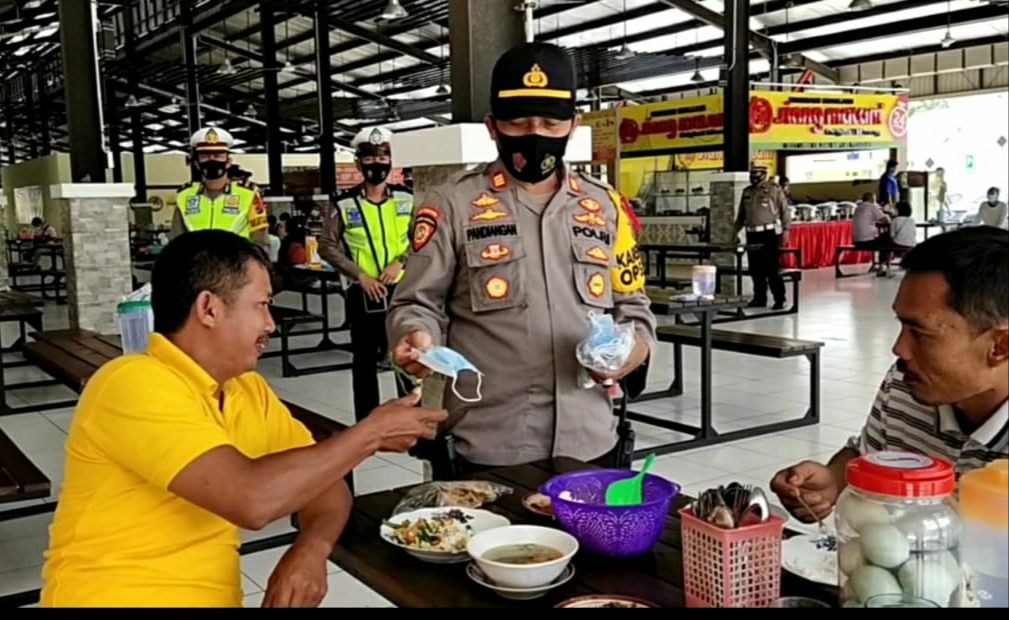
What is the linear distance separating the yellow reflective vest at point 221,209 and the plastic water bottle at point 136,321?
2.62 metres

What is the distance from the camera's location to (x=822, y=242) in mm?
15727

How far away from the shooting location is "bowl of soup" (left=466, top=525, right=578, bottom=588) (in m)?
1.48

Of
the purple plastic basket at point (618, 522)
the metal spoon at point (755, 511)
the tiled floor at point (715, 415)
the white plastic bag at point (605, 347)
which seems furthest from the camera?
the tiled floor at point (715, 415)

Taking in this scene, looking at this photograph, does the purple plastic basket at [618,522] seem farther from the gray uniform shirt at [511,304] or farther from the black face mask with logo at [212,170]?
the black face mask with logo at [212,170]

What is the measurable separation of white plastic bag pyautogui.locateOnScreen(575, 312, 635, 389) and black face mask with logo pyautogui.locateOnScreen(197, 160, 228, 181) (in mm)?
4441

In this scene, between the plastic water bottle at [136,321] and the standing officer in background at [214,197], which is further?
the standing officer in background at [214,197]

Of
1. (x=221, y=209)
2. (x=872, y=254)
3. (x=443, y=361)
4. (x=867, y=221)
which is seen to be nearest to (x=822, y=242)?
(x=872, y=254)

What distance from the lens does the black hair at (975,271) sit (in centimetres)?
138

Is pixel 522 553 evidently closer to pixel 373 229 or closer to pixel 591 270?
pixel 591 270

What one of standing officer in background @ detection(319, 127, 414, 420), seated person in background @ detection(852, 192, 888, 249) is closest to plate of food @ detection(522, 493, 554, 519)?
standing officer in background @ detection(319, 127, 414, 420)

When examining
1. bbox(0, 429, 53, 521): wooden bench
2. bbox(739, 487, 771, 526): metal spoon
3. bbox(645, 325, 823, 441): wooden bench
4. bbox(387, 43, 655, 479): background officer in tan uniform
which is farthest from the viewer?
bbox(645, 325, 823, 441): wooden bench

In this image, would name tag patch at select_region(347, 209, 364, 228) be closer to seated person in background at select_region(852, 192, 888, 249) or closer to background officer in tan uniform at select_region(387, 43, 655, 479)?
background officer in tan uniform at select_region(387, 43, 655, 479)

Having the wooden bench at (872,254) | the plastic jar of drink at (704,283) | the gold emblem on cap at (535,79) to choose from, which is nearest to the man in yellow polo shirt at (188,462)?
the gold emblem on cap at (535,79)

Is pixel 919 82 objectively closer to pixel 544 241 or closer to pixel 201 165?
pixel 201 165
